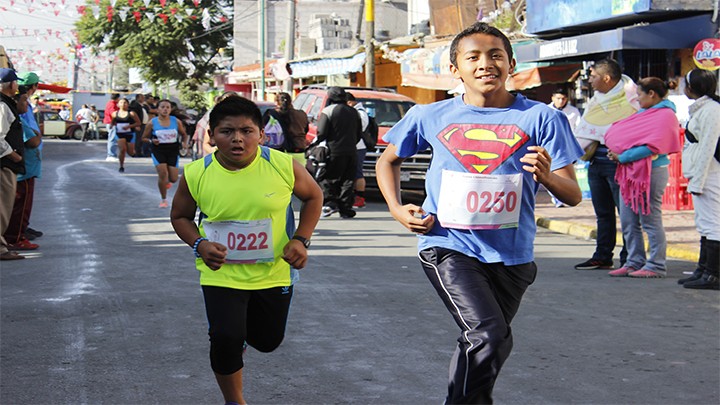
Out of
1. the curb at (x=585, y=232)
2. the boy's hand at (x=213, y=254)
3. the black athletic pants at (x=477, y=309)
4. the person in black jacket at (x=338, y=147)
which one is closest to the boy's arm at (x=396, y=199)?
the black athletic pants at (x=477, y=309)

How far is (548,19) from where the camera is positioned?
22.0 meters

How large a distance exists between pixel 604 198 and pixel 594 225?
3641 millimetres

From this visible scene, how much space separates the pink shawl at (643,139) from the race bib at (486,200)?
5433 millimetres

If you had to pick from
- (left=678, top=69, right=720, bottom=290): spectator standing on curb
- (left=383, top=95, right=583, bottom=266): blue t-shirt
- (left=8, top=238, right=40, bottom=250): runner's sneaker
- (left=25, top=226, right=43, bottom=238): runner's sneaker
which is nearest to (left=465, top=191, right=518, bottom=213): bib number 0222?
(left=383, top=95, right=583, bottom=266): blue t-shirt

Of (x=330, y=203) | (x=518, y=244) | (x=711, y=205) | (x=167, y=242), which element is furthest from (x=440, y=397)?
(x=330, y=203)

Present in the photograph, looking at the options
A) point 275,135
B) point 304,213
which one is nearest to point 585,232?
point 275,135

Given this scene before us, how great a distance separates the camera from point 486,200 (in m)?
4.41

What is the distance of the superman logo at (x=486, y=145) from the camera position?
4.45 meters

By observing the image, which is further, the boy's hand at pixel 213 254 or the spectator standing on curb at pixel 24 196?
the spectator standing on curb at pixel 24 196

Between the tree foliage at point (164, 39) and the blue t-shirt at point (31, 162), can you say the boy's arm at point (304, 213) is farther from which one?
the tree foliage at point (164, 39)

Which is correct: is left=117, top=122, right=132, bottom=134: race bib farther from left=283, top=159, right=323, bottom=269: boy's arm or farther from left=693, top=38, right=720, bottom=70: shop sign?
left=283, top=159, right=323, bottom=269: boy's arm

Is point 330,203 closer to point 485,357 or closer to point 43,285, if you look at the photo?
point 43,285

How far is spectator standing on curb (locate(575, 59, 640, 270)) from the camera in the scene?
389 inches

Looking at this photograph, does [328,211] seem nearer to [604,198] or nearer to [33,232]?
[33,232]
